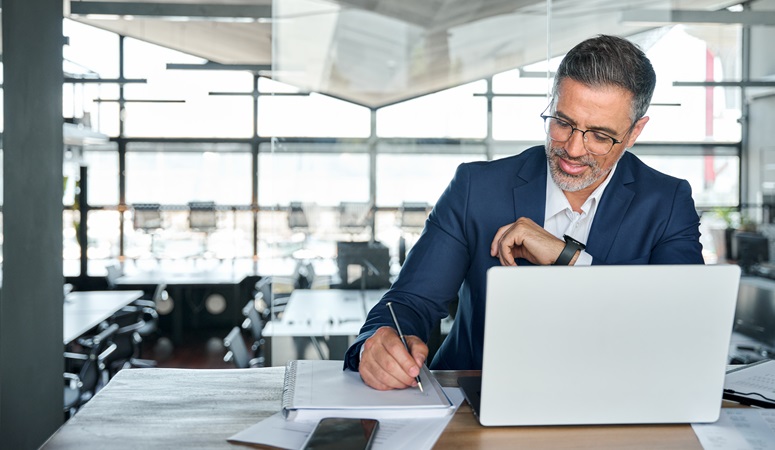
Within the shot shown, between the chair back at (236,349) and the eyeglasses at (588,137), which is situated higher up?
the eyeglasses at (588,137)

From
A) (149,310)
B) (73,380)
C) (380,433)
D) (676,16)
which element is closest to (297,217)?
(73,380)

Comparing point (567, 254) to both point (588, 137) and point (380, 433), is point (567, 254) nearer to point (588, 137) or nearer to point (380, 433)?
point (588, 137)

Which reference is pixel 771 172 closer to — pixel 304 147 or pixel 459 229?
pixel 304 147

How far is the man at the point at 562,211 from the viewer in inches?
67.3

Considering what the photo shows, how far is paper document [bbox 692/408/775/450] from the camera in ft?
3.97

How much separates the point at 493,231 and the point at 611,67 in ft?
1.68

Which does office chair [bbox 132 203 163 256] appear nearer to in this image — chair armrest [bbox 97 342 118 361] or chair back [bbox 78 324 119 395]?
chair armrest [bbox 97 342 118 361]

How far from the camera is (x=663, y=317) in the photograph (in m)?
1.19

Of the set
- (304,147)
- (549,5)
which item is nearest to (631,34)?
(549,5)

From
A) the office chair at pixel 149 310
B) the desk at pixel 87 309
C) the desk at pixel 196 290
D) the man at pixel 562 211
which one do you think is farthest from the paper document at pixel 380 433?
the desk at pixel 196 290

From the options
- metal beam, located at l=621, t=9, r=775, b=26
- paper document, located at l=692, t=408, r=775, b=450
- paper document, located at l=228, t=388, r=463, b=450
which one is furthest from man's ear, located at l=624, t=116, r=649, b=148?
metal beam, located at l=621, t=9, r=775, b=26

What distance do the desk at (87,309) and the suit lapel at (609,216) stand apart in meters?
4.27

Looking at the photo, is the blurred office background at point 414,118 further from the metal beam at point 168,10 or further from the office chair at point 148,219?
the office chair at point 148,219

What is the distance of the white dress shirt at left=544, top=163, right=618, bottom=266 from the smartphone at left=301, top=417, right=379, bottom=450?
94 cm
